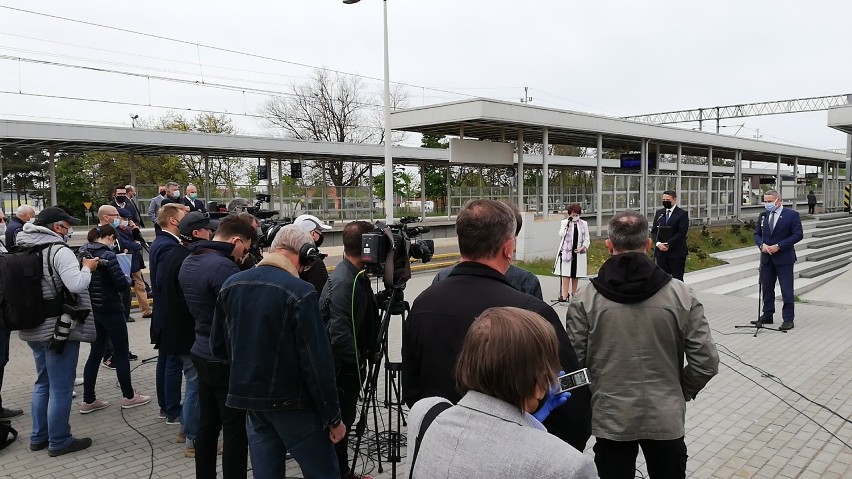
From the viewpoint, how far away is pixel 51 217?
4.50 metres

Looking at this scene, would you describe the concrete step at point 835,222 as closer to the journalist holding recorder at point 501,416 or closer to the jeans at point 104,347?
the jeans at point 104,347

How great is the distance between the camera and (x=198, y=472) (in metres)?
3.47

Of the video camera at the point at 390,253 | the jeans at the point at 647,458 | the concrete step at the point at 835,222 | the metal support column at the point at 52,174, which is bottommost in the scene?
the jeans at the point at 647,458

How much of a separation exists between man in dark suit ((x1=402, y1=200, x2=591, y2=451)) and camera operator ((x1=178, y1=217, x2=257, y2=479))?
1.50 m

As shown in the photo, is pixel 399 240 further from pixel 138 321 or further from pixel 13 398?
pixel 138 321

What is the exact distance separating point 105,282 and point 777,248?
836cm

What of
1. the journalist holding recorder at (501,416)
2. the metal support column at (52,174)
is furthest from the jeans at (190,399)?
the metal support column at (52,174)

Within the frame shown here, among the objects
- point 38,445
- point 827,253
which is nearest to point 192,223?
point 38,445

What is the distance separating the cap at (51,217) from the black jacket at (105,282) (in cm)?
49

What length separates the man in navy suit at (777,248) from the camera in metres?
7.97

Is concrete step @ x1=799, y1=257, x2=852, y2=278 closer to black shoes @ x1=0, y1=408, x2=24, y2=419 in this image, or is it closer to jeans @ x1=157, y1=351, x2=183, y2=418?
jeans @ x1=157, y1=351, x2=183, y2=418

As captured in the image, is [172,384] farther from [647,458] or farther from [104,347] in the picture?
[647,458]

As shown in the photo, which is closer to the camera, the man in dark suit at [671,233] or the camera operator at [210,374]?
the camera operator at [210,374]

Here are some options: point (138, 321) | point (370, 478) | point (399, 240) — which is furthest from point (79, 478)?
point (138, 321)
